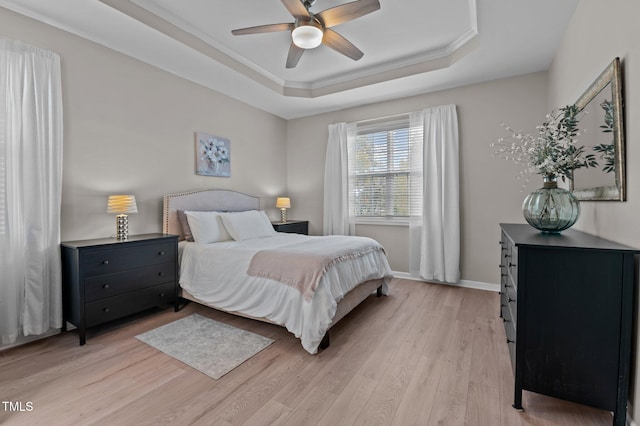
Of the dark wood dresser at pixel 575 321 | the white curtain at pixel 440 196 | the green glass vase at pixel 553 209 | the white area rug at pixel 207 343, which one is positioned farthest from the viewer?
the white curtain at pixel 440 196

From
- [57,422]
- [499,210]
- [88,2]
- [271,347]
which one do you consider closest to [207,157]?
[88,2]

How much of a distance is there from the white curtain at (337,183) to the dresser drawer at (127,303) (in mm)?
2568

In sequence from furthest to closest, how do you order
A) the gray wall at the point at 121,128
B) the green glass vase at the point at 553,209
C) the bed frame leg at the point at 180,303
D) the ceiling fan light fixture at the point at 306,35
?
the bed frame leg at the point at 180,303
the gray wall at the point at 121,128
the ceiling fan light fixture at the point at 306,35
the green glass vase at the point at 553,209

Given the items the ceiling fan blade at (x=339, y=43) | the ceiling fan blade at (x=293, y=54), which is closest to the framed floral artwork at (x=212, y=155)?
the ceiling fan blade at (x=293, y=54)

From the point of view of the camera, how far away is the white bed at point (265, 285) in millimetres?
2217

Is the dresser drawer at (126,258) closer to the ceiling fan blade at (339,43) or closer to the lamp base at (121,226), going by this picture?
the lamp base at (121,226)

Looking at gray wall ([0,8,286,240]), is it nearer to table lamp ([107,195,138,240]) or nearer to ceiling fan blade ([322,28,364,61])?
table lamp ([107,195,138,240])

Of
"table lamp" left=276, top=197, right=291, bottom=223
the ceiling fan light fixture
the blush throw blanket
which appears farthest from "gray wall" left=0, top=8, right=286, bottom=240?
the ceiling fan light fixture

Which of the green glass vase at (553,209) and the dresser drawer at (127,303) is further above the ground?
the green glass vase at (553,209)

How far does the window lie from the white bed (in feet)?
4.23

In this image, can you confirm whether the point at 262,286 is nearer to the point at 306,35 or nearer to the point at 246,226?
the point at 246,226

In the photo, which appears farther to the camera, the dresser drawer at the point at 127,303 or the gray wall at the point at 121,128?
the gray wall at the point at 121,128

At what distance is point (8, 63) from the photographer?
222 centimetres

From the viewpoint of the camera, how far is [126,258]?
2.60 metres
